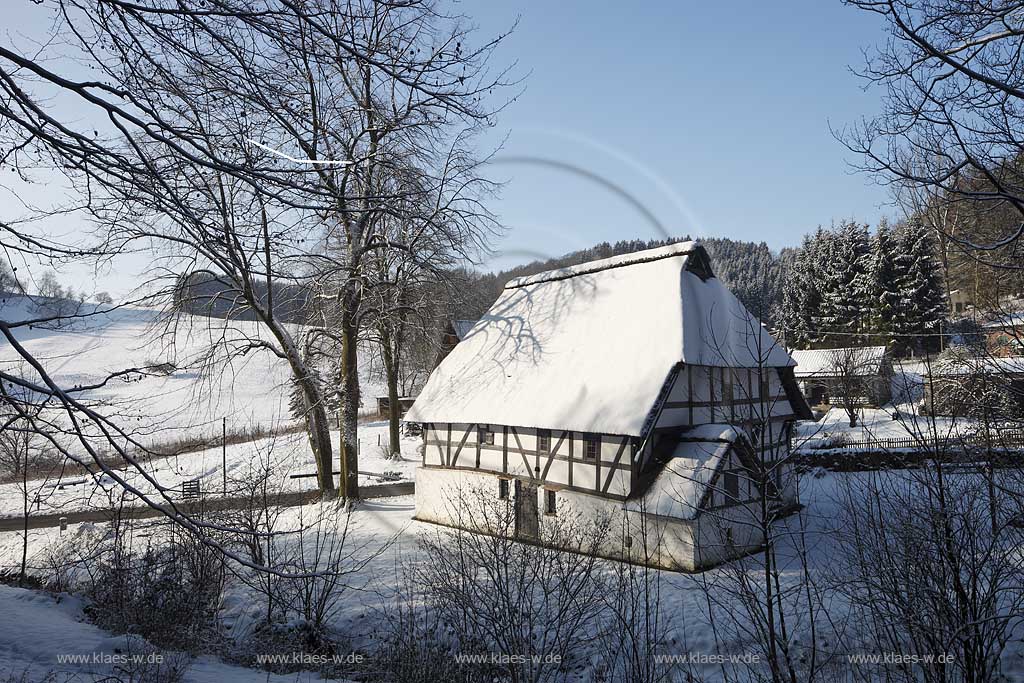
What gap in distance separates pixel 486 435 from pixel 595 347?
363 cm

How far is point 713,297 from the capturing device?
52.5 feet

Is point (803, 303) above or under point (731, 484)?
above

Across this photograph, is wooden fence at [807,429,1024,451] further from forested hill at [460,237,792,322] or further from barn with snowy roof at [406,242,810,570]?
forested hill at [460,237,792,322]

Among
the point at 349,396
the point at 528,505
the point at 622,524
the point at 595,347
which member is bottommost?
the point at 528,505

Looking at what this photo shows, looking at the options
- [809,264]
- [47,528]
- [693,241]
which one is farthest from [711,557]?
[809,264]

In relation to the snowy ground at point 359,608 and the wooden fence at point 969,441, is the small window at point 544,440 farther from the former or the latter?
the wooden fence at point 969,441

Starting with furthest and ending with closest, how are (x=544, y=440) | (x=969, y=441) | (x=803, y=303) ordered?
(x=803, y=303)
(x=544, y=440)
(x=969, y=441)

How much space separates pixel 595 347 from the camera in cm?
1603

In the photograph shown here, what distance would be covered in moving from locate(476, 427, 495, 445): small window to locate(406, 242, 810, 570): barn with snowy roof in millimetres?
31

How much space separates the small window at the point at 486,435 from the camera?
16.5 metres

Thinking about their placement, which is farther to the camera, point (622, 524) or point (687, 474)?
point (687, 474)

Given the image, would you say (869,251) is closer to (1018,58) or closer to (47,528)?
(1018,58)
